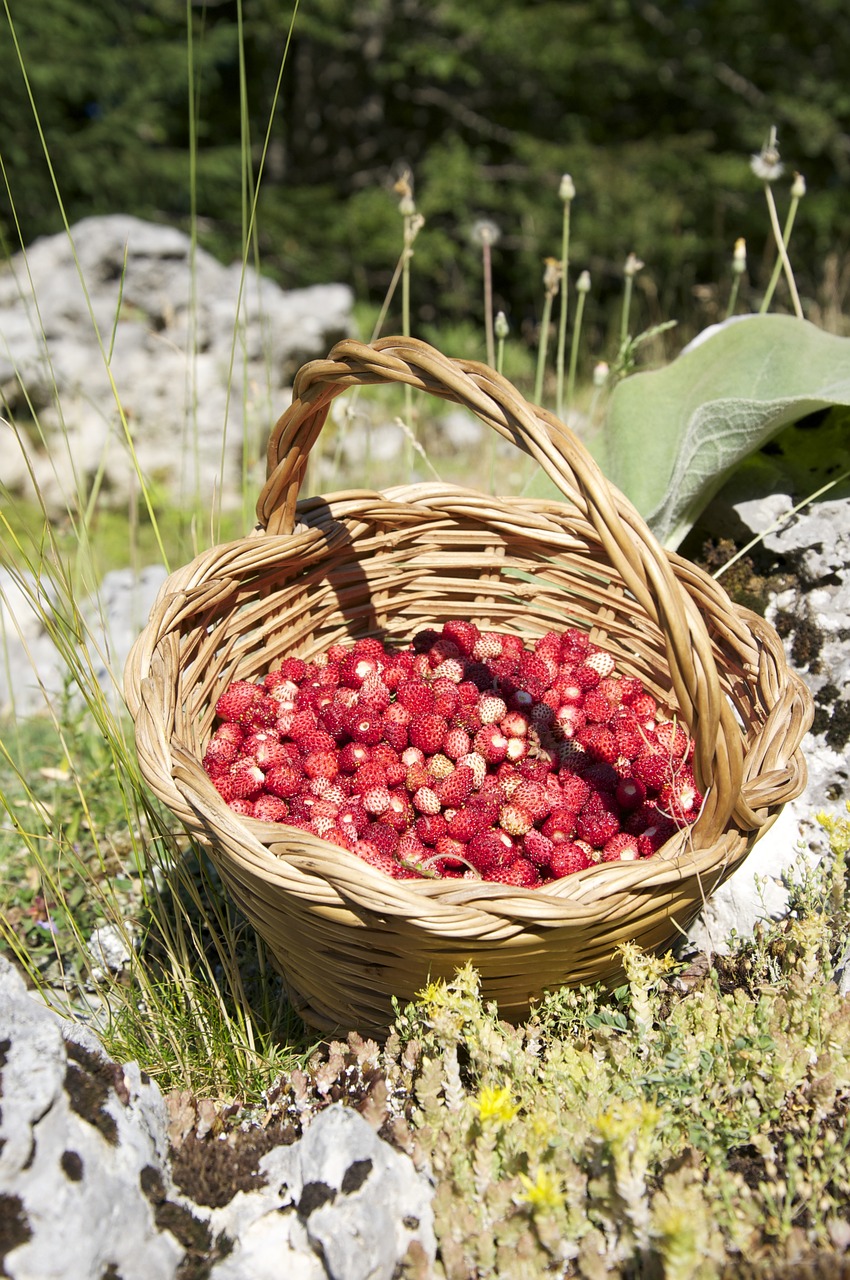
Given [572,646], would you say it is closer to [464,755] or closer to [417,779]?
[464,755]

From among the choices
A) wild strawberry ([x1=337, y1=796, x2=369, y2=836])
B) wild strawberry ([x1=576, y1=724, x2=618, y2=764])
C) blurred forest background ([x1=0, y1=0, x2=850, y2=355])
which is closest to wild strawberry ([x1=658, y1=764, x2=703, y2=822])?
wild strawberry ([x1=576, y1=724, x2=618, y2=764])

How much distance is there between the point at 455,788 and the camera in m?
1.62

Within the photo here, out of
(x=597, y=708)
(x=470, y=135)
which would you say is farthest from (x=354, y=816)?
(x=470, y=135)

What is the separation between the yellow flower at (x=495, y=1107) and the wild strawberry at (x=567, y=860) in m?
0.41

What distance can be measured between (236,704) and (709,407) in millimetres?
1038

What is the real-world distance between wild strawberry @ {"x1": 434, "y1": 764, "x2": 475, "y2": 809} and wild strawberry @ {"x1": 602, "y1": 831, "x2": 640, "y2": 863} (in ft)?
0.77

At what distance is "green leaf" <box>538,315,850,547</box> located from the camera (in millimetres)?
1907

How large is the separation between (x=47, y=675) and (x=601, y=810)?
2193 millimetres

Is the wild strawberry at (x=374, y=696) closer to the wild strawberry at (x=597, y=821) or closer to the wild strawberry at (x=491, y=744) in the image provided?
the wild strawberry at (x=491, y=744)

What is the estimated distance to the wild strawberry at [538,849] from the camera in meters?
1.50

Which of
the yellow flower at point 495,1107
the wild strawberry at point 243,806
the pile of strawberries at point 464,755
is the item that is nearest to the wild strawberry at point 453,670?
the pile of strawberries at point 464,755

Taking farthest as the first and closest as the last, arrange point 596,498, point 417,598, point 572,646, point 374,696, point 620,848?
point 417,598
point 572,646
point 374,696
point 620,848
point 596,498

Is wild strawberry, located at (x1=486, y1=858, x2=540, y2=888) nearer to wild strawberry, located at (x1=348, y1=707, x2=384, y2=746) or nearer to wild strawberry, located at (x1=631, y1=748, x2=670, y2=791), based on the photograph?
wild strawberry, located at (x1=631, y1=748, x2=670, y2=791)

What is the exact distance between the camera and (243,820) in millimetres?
1198
